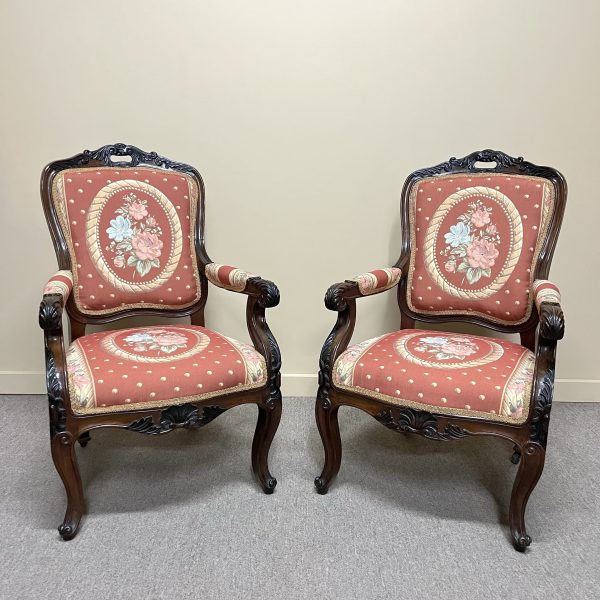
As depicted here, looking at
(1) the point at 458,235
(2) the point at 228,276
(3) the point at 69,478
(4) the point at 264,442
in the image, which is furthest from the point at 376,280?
(3) the point at 69,478

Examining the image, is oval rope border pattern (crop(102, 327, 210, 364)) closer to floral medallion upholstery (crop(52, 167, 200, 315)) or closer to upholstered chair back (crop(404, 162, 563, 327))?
floral medallion upholstery (crop(52, 167, 200, 315))

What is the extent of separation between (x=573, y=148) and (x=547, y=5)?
21.2 inches

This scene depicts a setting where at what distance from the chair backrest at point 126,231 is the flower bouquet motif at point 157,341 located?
0.22 meters

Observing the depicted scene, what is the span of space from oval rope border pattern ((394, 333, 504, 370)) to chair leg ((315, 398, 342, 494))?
265mm

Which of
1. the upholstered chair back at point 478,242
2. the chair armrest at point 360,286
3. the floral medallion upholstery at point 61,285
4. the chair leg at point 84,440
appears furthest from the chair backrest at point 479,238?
the chair leg at point 84,440

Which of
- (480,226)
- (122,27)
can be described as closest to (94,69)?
(122,27)

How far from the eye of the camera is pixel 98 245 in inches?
76.7

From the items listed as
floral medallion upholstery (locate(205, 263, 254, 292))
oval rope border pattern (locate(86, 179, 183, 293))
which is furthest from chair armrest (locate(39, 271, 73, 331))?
floral medallion upholstery (locate(205, 263, 254, 292))

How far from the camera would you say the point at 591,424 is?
2355 mm

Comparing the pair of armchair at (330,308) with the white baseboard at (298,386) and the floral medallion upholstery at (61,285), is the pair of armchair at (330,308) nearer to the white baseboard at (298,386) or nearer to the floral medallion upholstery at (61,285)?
the floral medallion upholstery at (61,285)

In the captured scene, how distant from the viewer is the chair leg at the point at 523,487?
1.54 m

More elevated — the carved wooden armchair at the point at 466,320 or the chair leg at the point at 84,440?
the carved wooden armchair at the point at 466,320

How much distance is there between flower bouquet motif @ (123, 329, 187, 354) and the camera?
1.70 m

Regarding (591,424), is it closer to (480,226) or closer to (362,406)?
(480,226)
